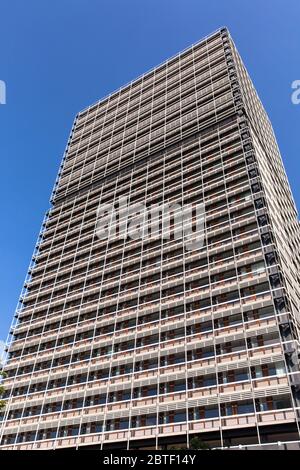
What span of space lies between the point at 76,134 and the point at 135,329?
58359mm

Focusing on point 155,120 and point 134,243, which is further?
point 155,120

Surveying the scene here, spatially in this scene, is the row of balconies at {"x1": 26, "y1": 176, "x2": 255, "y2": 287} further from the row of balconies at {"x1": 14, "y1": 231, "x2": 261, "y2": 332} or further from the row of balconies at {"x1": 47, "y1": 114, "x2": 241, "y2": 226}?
the row of balconies at {"x1": 47, "y1": 114, "x2": 241, "y2": 226}

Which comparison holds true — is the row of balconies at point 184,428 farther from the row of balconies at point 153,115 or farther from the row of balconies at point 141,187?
the row of balconies at point 153,115

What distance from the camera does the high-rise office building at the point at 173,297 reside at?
121ft

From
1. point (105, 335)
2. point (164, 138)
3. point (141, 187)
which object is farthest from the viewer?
point (164, 138)

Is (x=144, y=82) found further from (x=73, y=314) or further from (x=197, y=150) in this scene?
(x=73, y=314)

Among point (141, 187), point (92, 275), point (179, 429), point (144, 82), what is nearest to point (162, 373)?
point (179, 429)

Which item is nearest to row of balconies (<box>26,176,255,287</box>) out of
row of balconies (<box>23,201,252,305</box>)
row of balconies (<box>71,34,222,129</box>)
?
row of balconies (<box>23,201,252,305</box>)

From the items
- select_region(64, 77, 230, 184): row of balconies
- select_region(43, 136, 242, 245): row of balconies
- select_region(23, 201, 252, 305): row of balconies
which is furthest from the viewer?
select_region(64, 77, 230, 184): row of balconies

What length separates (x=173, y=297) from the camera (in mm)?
47375

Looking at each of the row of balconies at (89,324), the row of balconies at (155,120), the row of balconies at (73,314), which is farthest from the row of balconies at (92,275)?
the row of balconies at (155,120)

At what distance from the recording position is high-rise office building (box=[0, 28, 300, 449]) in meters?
36.8

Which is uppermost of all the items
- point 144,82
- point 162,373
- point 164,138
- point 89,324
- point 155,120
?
point 144,82
